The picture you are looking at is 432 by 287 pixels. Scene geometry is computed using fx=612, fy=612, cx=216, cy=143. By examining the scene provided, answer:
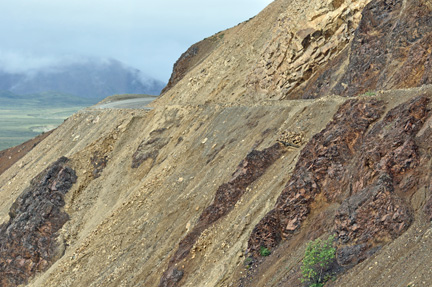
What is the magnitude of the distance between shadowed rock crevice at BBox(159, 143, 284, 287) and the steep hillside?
6 cm

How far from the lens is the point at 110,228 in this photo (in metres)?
29.9

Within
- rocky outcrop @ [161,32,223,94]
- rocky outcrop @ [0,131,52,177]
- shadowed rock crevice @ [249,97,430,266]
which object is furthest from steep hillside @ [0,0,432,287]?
rocky outcrop @ [0,131,52,177]

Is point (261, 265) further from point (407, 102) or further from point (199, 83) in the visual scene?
point (199, 83)

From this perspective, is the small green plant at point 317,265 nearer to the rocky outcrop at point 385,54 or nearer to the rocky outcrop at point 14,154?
the rocky outcrop at point 385,54

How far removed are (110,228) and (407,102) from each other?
53.6 feet

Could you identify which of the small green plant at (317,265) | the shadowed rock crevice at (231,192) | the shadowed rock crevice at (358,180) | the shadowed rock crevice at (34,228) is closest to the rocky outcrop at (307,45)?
the shadowed rock crevice at (231,192)

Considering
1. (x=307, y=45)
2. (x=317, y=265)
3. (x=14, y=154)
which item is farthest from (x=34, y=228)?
(x=14, y=154)

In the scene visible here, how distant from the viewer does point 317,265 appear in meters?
16.3

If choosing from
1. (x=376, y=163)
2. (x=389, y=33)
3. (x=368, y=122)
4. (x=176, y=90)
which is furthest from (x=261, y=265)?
(x=176, y=90)

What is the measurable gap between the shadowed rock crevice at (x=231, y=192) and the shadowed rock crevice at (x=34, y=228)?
475 inches

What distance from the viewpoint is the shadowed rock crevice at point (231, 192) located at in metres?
23.7

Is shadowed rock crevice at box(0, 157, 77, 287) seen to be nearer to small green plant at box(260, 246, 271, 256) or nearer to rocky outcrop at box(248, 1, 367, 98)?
rocky outcrop at box(248, 1, 367, 98)

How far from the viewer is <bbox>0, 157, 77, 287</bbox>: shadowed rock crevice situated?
34.3m

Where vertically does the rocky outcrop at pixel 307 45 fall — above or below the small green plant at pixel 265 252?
above
